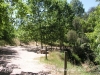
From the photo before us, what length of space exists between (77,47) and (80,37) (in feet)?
11.6

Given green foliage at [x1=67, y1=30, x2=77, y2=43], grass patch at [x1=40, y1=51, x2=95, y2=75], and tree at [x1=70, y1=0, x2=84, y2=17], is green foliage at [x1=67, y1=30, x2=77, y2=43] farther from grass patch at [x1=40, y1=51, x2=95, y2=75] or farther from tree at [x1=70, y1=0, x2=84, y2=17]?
tree at [x1=70, y1=0, x2=84, y2=17]

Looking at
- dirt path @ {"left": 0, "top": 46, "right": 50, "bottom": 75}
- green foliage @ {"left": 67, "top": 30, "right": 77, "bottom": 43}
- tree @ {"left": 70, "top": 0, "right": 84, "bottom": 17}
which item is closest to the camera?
dirt path @ {"left": 0, "top": 46, "right": 50, "bottom": 75}

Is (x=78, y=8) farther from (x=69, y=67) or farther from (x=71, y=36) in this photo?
(x=69, y=67)

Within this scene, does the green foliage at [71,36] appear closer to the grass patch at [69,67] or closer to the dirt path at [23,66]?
the grass patch at [69,67]

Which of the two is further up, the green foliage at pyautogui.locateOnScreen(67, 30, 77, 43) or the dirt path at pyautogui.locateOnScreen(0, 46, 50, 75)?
the green foliage at pyautogui.locateOnScreen(67, 30, 77, 43)

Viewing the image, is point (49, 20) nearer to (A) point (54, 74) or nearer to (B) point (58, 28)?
(B) point (58, 28)

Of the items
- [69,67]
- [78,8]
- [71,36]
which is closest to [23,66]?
[69,67]

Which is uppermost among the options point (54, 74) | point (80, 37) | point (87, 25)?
point (87, 25)

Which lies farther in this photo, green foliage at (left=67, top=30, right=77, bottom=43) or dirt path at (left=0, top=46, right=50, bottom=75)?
green foliage at (left=67, top=30, right=77, bottom=43)

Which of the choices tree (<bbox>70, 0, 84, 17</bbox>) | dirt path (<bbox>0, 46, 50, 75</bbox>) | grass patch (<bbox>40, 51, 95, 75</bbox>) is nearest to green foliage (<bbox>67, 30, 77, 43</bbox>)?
grass patch (<bbox>40, 51, 95, 75</bbox>)

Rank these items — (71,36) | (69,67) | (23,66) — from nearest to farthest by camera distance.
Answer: (69,67) < (23,66) < (71,36)

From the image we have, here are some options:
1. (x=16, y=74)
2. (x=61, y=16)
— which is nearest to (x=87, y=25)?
(x=61, y=16)

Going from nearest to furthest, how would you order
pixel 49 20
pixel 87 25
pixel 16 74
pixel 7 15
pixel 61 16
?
pixel 16 74
pixel 7 15
pixel 49 20
pixel 61 16
pixel 87 25

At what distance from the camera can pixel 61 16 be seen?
34.4 meters
